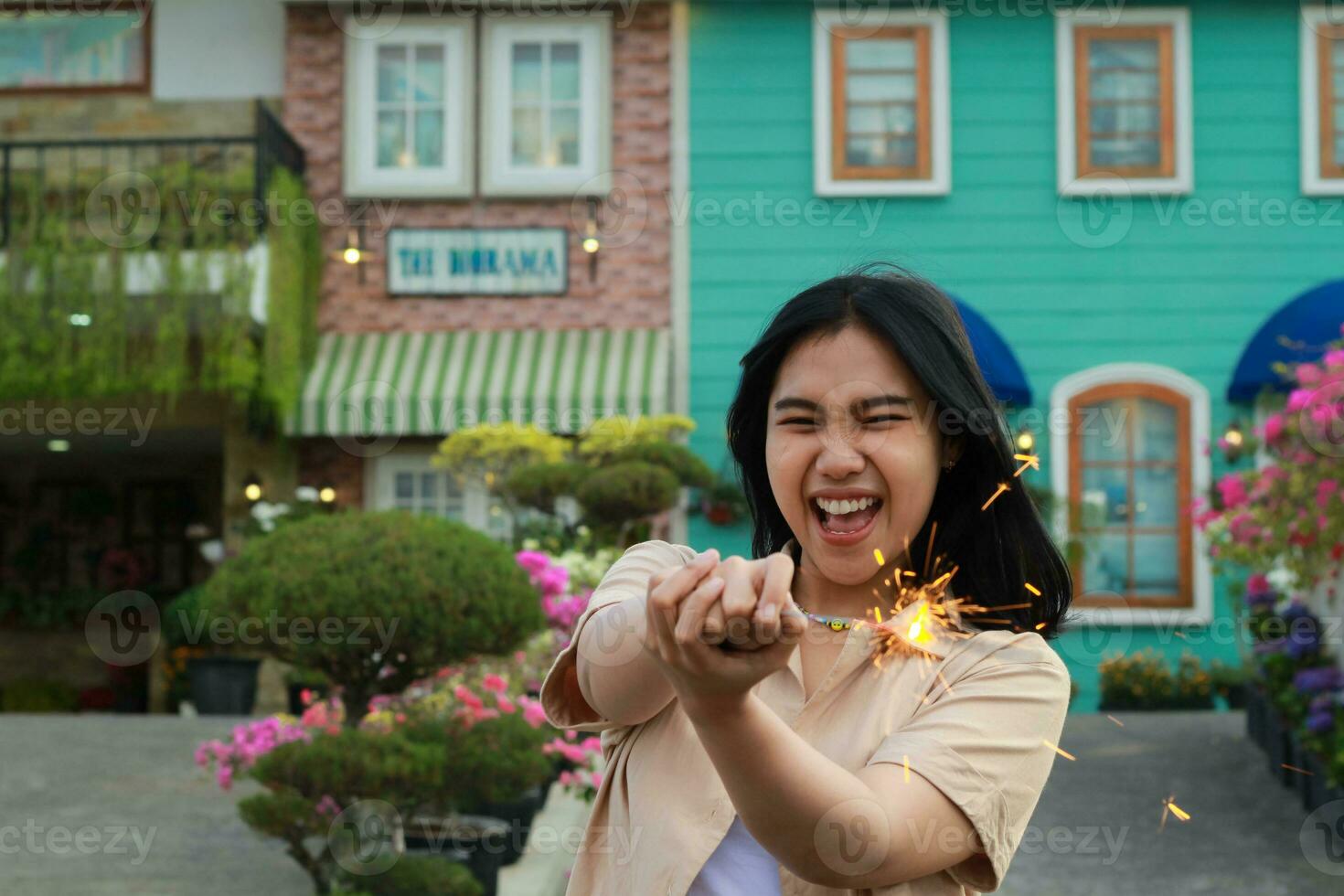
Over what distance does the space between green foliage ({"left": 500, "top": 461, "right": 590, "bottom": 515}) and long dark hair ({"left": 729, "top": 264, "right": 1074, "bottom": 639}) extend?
763 centimetres

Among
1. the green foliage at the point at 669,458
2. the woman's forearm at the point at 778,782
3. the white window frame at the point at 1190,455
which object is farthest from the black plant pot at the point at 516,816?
the white window frame at the point at 1190,455

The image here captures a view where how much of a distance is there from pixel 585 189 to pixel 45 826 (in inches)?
246

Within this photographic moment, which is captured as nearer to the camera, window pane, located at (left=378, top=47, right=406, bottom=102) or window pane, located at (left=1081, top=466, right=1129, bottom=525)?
window pane, located at (left=1081, top=466, right=1129, bottom=525)

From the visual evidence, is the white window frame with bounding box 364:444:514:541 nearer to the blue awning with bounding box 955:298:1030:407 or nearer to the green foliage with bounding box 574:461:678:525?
the green foliage with bounding box 574:461:678:525

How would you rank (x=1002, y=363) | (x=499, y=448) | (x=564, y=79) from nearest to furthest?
(x=499, y=448)
(x=1002, y=363)
(x=564, y=79)

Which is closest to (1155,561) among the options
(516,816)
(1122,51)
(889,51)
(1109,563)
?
(1109,563)

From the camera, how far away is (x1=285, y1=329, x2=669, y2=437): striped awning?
10531 mm

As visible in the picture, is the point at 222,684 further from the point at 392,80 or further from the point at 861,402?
the point at 861,402

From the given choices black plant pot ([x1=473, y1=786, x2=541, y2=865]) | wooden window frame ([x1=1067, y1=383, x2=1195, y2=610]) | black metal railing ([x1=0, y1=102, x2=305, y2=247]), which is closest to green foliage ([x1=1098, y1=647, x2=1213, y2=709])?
wooden window frame ([x1=1067, y1=383, x2=1195, y2=610])

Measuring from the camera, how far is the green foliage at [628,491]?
908cm

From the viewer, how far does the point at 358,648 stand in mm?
4809

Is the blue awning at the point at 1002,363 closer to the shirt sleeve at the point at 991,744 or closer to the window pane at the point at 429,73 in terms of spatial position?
the window pane at the point at 429,73

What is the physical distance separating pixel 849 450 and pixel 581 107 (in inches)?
396

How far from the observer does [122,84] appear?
1147 centimetres
